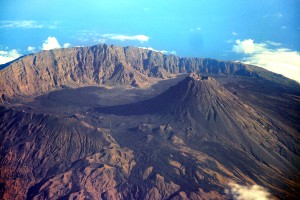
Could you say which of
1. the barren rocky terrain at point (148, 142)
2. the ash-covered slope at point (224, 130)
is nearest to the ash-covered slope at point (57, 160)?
the barren rocky terrain at point (148, 142)

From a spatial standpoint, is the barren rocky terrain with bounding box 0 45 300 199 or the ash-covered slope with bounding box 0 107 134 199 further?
the barren rocky terrain with bounding box 0 45 300 199

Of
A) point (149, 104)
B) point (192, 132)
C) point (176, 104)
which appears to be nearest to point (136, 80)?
point (149, 104)

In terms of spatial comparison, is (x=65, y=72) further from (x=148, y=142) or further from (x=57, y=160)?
(x=57, y=160)

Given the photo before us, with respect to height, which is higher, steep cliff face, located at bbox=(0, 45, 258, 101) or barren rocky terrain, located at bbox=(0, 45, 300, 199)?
steep cliff face, located at bbox=(0, 45, 258, 101)

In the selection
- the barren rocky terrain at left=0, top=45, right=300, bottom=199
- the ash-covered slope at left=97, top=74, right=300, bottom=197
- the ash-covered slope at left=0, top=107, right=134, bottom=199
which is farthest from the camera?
the ash-covered slope at left=97, top=74, right=300, bottom=197

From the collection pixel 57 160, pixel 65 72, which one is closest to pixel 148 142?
pixel 57 160

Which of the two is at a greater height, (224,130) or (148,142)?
(224,130)

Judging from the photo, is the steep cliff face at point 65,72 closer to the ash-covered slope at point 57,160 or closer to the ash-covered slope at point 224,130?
the ash-covered slope at point 224,130

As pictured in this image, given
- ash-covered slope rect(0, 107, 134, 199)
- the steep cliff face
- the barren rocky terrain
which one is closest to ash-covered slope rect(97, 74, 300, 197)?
the barren rocky terrain

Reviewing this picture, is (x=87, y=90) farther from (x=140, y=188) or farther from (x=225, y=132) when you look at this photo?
(x=140, y=188)

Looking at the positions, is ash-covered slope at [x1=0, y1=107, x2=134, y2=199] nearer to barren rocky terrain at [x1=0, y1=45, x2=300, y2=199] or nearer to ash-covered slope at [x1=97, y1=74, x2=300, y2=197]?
barren rocky terrain at [x1=0, y1=45, x2=300, y2=199]
